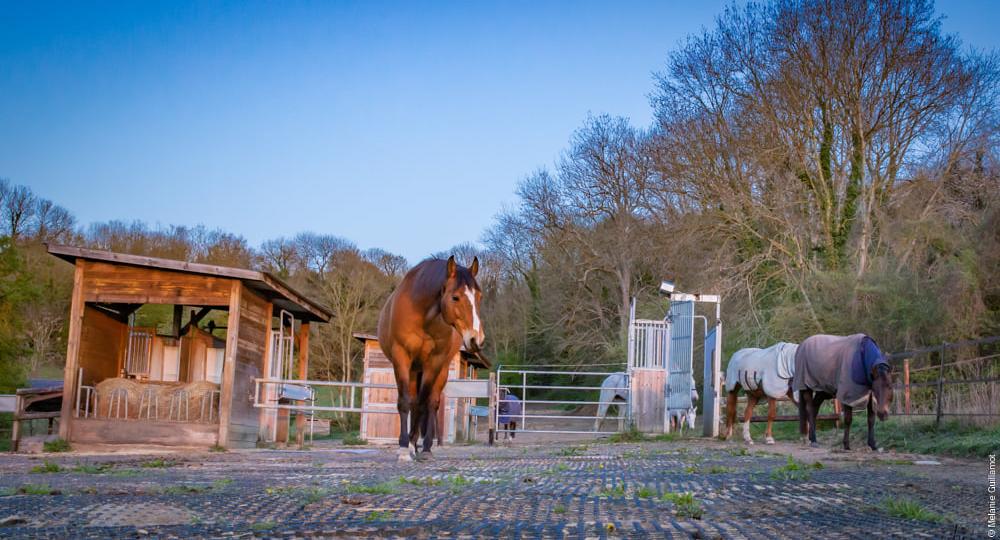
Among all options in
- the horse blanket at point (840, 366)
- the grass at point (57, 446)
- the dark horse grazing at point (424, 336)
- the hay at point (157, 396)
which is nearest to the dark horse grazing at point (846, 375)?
the horse blanket at point (840, 366)

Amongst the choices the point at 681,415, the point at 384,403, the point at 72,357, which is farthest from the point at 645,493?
the point at 384,403

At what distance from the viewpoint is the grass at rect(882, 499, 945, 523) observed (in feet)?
12.4

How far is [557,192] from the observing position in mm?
38719

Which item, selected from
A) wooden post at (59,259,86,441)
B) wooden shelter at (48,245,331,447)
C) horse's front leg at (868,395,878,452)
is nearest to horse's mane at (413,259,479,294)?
horse's front leg at (868,395,878,452)

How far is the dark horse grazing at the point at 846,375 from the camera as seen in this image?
36.5 feet

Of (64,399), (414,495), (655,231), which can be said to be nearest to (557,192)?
(655,231)

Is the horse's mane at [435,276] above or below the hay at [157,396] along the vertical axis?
above

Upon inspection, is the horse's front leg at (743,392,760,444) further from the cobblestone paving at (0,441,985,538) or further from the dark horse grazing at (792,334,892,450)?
the cobblestone paving at (0,441,985,538)

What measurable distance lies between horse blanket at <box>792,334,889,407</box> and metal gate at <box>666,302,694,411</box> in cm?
412

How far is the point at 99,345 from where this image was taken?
52.6ft

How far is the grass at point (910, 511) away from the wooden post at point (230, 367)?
468 inches

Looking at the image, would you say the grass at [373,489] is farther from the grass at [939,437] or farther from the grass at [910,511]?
the grass at [939,437]

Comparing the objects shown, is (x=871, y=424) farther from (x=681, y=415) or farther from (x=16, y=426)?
(x=16, y=426)

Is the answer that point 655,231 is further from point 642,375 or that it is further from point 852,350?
point 852,350
